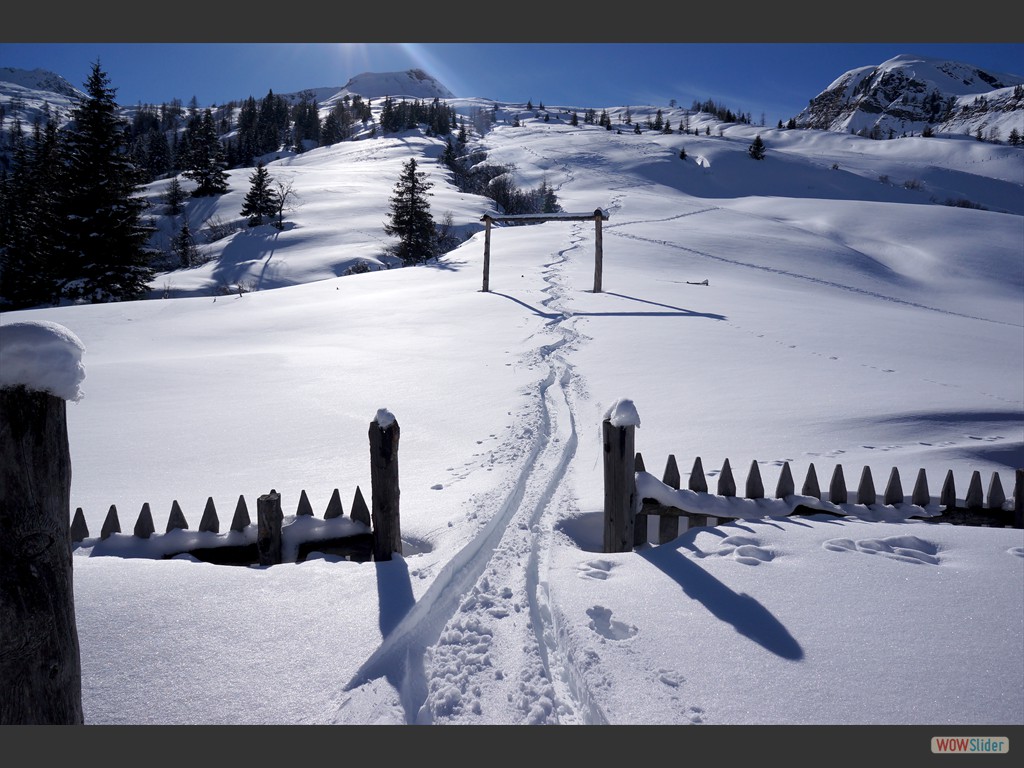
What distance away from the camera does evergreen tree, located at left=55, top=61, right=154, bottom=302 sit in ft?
68.5

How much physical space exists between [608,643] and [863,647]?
3.74 ft

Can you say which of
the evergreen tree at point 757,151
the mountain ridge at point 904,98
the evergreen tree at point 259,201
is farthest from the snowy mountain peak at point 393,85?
the evergreen tree at point 259,201

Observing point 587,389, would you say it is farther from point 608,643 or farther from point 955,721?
point 955,721

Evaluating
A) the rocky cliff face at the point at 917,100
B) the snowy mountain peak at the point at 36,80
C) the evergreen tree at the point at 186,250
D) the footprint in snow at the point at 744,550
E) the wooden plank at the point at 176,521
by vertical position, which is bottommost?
the footprint in snow at the point at 744,550

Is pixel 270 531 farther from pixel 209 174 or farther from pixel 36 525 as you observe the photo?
pixel 209 174

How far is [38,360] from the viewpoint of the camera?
1.60m

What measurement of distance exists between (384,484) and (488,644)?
3.85ft

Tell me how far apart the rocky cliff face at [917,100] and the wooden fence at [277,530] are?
379 ft

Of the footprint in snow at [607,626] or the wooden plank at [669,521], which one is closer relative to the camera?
the footprint in snow at [607,626]

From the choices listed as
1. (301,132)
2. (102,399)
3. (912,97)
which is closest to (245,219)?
(102,399)

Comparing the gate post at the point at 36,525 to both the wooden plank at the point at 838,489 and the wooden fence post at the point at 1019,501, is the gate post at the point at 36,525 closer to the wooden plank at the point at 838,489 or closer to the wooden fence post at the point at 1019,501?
the wooden plank at the point at 838,489

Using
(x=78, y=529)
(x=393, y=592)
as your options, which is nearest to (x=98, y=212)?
(x=78, y=529)

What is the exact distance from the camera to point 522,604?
3.12 m

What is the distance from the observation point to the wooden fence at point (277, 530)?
3.49 m
